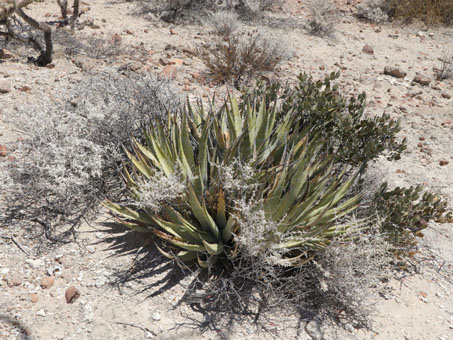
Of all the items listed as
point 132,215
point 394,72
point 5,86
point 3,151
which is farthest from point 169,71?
point 394,72

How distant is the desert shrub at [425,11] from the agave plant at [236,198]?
820cm

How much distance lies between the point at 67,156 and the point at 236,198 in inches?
65.8

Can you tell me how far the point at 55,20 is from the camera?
23.7ft

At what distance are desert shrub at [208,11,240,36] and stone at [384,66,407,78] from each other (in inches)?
120

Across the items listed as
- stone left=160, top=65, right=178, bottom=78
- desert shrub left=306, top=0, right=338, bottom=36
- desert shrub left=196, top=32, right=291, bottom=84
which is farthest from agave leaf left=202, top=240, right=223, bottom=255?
desert shrub left=306, top=0, right=338, bottom=36

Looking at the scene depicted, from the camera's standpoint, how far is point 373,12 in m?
9.84

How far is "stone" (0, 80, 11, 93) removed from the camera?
4.64 meters

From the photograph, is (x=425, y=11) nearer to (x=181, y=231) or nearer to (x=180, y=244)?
(x=181, y=231)

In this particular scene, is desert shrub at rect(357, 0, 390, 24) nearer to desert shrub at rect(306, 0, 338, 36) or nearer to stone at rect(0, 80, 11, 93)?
desert shrub at rect(306, 0, 338, 36)

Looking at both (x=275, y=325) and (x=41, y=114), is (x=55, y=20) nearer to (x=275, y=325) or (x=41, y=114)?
(x=41, y=114)

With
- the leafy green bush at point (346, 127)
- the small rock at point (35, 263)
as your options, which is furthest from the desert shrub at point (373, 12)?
the small rock at point (35, 263)

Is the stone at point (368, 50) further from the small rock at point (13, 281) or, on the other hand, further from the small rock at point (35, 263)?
the small rock at point (13, 281)

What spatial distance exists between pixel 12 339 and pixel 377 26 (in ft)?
32.6

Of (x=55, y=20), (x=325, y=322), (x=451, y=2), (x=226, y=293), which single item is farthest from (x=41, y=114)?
(x=451, y=2)
